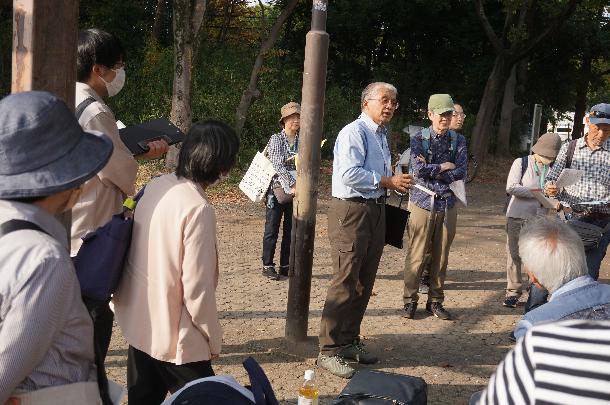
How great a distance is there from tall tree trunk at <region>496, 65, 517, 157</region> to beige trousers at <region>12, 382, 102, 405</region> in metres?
24.1

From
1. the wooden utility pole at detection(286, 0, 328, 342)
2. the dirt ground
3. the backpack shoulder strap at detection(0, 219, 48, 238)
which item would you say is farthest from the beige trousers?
the wooden utility pole at detection(286, 0, 328, 342)

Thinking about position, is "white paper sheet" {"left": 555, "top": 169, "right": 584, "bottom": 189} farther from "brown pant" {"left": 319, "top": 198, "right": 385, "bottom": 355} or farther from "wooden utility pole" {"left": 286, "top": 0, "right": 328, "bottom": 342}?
"wooden utility pole" {"left": 286, "top": 0, "right": 328, "bottom": 342}

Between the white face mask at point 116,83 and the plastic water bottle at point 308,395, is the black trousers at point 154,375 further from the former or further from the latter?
the white face mask at point 116,83

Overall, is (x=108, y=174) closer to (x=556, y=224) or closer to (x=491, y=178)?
(x=556, y=224)

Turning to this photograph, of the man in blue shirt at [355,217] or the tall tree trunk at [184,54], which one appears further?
the tall tree trunk at [184,54]

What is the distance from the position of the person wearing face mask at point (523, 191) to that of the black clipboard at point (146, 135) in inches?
161

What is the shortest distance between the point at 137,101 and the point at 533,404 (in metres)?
18.9

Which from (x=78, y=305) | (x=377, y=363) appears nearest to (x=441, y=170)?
(x=377, y=363)

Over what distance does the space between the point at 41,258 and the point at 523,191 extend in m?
5.89

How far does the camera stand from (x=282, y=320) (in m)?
6.41

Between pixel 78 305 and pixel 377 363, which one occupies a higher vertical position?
pixel 78 305

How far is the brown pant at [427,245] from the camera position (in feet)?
21.6

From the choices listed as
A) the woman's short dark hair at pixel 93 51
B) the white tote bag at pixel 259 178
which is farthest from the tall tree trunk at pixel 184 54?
the woman's short dark hair at pixel 93 51

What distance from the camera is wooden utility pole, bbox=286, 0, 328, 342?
17.7ft
